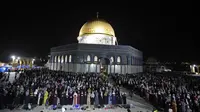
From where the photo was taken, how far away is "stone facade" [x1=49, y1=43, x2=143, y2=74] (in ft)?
105

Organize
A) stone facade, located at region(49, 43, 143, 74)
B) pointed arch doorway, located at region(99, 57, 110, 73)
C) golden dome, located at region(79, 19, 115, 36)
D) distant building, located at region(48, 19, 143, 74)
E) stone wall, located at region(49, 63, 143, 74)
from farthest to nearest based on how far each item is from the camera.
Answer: golden dome, located at region(79, 19, 115, 36) < pointed arch doorway, located at region(99, 57, 110, 73) < distant building, located at region(48, 19, 143, 74) < stone facade, located at region(49, 43, 143, 74) < stone wall, located at region(49, 63, 143, 74)

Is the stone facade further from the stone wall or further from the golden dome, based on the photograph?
the golden dome

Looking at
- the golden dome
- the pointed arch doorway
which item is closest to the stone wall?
the pointed arch doorway

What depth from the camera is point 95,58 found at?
33.5 metres

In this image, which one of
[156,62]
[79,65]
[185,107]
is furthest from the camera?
[156,62]

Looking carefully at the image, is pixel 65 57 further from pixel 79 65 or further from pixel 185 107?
pixel 185 107

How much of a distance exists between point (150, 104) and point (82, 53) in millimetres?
22937

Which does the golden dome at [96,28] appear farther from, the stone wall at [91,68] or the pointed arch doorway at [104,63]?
the stone wall at [91,68]

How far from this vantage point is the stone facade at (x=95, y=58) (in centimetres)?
3206

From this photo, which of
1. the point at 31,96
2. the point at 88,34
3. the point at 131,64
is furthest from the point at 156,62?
the point at 31,96

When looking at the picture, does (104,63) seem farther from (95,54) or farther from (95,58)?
(95,54)

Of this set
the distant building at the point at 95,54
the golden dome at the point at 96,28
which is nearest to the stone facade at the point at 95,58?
the distant building at the point at 95,54

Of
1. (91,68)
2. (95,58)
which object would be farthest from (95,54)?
(91,68)

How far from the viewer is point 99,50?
33281 millimetres
